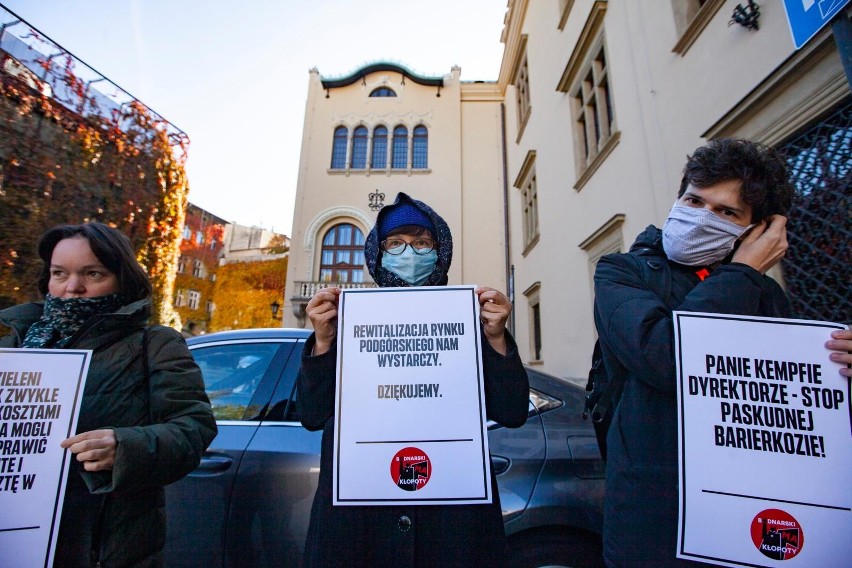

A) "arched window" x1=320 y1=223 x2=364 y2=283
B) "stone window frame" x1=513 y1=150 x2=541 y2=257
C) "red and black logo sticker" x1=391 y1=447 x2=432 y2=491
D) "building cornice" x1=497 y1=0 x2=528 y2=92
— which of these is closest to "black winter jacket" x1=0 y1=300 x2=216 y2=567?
"red and black logo sticker" x1=391 y1=447 x2=432 y2=491

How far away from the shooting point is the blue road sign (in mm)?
1515

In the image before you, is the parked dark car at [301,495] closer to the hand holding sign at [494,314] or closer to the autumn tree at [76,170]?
the hand holding sign at [494,314]

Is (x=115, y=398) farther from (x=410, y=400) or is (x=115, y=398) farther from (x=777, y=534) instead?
(x=777, y=534)

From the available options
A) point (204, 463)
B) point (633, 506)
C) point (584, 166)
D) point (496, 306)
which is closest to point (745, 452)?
point (633, 506)

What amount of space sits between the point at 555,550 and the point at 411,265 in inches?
65.0

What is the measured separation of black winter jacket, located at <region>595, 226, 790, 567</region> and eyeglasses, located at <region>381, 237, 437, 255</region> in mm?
662

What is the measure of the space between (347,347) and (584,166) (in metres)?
8.41

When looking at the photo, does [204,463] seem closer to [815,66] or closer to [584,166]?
[815,66]

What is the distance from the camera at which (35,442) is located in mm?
1246

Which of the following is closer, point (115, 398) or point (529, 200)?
point (115, 398)

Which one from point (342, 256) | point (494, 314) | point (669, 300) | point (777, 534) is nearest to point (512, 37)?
point (342, 256)

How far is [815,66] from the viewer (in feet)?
11.3

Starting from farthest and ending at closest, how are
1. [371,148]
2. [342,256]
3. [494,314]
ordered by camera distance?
[371,148]
[342,256]
[494,314]

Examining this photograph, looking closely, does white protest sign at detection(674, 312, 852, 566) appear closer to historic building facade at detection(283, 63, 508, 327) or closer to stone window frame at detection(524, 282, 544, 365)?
stone window frame at detection(524, 282, 544, 365)
